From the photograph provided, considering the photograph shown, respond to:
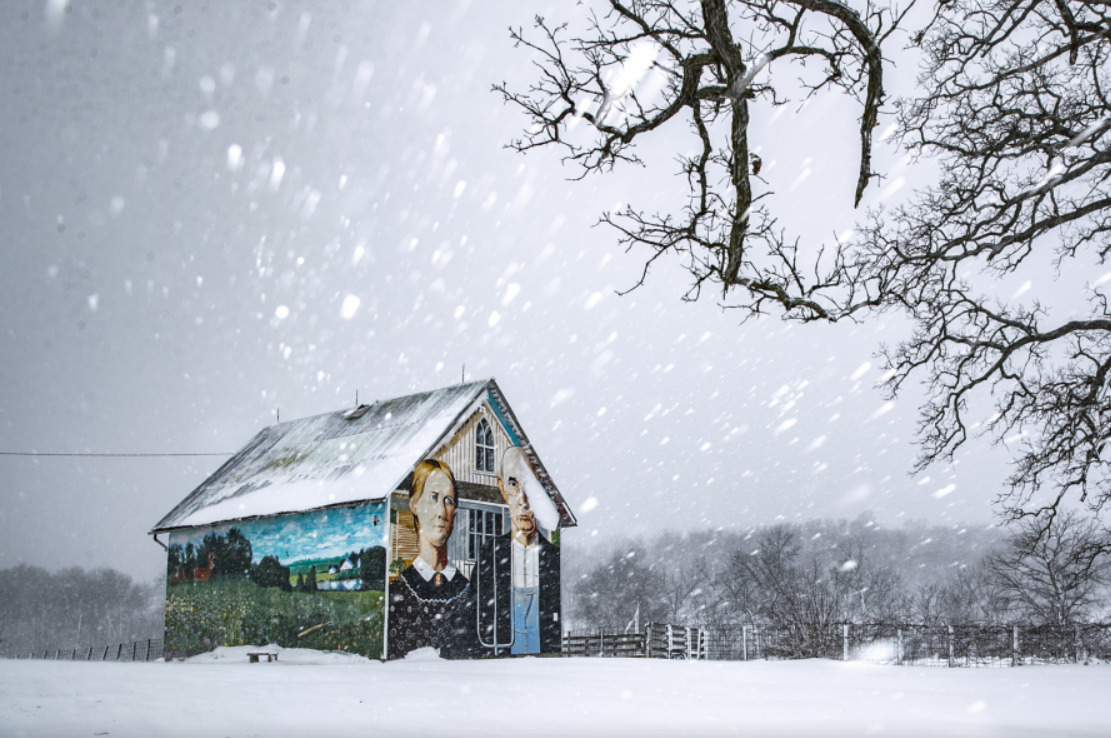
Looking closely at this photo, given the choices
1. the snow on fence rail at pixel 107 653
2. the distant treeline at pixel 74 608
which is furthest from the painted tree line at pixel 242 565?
the distant treeline at pixel 74 608

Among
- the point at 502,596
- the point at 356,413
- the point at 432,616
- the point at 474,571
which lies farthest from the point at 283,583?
the point at 356,413

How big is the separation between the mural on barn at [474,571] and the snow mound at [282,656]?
140 cm

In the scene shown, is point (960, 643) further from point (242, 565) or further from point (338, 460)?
point (242, 565)

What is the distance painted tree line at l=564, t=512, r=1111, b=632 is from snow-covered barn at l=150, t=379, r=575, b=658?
299 inches

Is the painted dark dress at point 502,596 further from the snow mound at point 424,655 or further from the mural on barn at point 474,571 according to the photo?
the snow mound at point 424,655

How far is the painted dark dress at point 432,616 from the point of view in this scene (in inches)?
747

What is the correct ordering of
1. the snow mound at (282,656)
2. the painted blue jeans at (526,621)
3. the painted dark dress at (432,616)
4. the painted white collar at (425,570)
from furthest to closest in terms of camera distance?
1. the painted blue jeans at (526,621)
2. the painted white collar at (425,570)
3. the snow mound at (282,656)
4. the painted dark dress at (432,616)

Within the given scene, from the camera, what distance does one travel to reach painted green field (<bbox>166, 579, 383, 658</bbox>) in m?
19.1

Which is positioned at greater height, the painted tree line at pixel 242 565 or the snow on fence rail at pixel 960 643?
the painted tree line at pixel 242 565

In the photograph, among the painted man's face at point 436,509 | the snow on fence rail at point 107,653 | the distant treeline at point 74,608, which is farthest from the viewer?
the distant treeline at point 74,608

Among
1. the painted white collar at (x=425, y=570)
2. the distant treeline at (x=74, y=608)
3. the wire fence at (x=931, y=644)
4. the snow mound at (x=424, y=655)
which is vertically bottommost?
the distant treeline at (x=74, y=608)

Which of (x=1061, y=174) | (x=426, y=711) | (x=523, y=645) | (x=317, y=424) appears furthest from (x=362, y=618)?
(x=1061, y=174)

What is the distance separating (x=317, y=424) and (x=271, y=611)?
23.0 ft

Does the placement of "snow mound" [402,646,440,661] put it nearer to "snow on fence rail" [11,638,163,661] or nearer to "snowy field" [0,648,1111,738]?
"snowy field" [0,648,1111,738]
